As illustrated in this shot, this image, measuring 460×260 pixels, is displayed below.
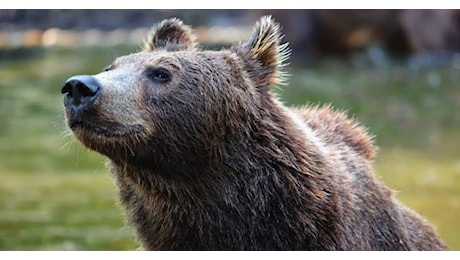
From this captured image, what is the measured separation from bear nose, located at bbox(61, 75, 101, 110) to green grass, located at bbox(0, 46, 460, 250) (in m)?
1.07

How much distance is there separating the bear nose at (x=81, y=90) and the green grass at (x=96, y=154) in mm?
1068

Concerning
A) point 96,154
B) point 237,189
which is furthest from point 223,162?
point 96,154

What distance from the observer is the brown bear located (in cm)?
447

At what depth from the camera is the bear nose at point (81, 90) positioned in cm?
414

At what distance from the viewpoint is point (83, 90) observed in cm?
418

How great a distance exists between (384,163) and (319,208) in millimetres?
3350

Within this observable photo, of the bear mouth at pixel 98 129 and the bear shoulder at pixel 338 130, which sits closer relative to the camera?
the bear mouth at pixel 98 129

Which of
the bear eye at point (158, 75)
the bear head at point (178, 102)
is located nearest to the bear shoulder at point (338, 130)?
the bear head at point (178, 102)

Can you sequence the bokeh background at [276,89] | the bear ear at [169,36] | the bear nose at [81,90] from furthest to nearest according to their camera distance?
the bokeh background at [276,89], the bear ear at [169,36], the bear nose at [81,90]

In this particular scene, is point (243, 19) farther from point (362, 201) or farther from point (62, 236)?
point (362, 201)

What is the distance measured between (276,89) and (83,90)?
323cm

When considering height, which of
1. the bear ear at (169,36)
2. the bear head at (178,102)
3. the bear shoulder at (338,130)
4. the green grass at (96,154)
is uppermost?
the green grass at (96,154)

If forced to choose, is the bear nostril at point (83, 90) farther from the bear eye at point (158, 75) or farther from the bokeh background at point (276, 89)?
the bokeh background at point (276, 89)

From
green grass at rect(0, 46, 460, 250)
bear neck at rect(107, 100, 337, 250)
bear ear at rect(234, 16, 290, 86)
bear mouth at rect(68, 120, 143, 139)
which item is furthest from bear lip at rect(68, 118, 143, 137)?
green grass at rect(0, 46, 460, 250)
